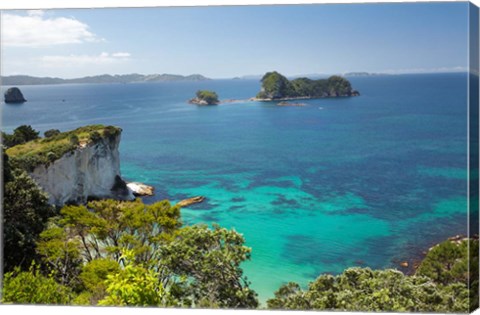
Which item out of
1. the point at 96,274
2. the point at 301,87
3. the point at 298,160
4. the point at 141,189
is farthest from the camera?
the point at 141,189

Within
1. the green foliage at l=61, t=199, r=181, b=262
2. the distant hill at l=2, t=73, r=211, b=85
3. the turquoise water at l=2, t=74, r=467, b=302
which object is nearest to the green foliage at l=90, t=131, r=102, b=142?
the turquoise water at l=2, t=74, r=467, b=302

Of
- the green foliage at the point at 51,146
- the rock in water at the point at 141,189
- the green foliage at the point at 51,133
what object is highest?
the green foliage at the point at 51,133

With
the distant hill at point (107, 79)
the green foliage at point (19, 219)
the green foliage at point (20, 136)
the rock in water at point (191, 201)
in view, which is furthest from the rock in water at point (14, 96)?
the rock in water at point (191, 201)

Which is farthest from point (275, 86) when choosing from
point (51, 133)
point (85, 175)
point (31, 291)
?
point (31, 291)

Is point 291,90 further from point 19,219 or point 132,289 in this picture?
point 132,289

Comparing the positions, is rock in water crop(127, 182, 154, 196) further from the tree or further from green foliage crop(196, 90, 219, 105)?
the tree

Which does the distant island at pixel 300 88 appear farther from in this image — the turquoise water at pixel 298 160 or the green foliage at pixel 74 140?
the green foliage at pixel 74 140
